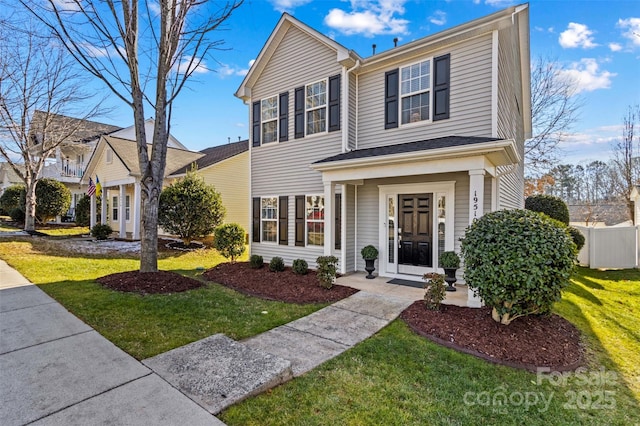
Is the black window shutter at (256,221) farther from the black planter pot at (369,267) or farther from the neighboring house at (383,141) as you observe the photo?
the black planter pot at (369,267)

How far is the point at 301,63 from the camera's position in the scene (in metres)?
9.70

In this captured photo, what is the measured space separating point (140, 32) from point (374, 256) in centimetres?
848

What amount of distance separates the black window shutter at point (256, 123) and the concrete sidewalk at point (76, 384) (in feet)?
25.3

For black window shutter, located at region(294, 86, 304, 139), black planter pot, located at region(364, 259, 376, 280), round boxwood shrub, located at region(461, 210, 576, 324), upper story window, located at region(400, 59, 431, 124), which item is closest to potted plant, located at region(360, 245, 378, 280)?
black planter pot, located at region(364, 259, 376, 280)

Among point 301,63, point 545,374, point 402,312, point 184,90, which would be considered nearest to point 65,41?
point 184,90

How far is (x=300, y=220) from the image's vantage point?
9.66 metres

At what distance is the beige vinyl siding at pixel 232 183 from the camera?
17016mm

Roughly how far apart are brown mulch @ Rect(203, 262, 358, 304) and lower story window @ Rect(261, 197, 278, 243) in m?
1.24

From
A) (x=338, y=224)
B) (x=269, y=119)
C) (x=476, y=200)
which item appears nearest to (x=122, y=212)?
(x=269, y=119)

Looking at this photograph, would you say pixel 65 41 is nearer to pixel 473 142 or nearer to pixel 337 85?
pixel 337 85

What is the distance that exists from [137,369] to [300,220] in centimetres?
658

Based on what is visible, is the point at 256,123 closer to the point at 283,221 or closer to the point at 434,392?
the point at 283,221

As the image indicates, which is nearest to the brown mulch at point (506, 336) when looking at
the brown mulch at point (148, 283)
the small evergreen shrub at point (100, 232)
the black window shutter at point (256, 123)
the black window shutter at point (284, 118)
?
the brown mulch at point (148, 283)

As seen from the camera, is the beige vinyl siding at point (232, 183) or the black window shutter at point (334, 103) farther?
the beige vinyl siding at point (232, 183)
